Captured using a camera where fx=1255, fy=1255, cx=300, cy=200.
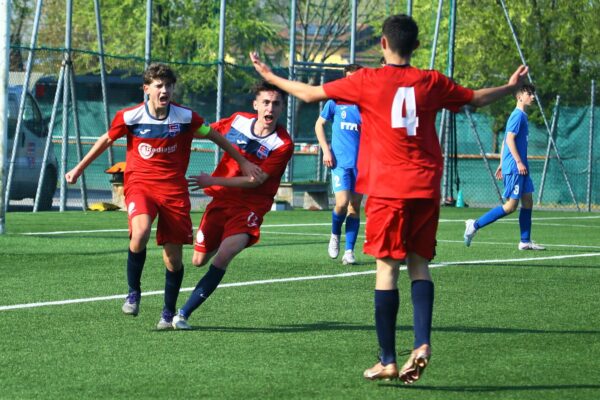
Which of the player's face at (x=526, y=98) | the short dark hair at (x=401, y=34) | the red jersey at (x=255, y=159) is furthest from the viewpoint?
the player's face at (x=526, y=98)

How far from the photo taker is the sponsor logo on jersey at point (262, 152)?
8.65m

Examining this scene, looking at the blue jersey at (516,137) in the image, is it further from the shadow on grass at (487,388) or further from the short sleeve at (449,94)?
the shadow on grass at (487,388)

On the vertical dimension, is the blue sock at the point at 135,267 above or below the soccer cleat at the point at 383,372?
above

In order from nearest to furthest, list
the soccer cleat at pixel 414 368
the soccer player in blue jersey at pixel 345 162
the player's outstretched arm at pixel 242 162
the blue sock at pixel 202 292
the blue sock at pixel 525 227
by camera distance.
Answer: the soccer cleat at pixel 414 368 < the blue sock at pixel 202 292 < the player's outstretched arm at pixel 242 162 < the soccer player in blue jersey at pixel 345 162 < the blue sock at pixel 525 227

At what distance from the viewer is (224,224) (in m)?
8.60

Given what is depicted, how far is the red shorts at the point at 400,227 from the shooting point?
253 inches

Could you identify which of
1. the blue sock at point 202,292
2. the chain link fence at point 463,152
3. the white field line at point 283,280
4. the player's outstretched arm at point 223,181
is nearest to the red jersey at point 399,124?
the player's outstretched arm at point 223,181

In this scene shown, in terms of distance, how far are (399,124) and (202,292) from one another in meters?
2.35

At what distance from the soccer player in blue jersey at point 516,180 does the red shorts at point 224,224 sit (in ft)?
22.4

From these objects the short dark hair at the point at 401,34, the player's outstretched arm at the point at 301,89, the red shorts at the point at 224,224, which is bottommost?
the red shorts at the point at 224,224

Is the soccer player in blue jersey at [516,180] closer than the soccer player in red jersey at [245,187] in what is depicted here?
No

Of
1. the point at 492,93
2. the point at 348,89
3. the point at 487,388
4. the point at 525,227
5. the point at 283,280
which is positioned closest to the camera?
the point at 487,388

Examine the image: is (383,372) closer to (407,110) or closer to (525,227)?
(407,110)

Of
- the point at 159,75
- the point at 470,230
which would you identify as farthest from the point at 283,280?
the point at 470,230
